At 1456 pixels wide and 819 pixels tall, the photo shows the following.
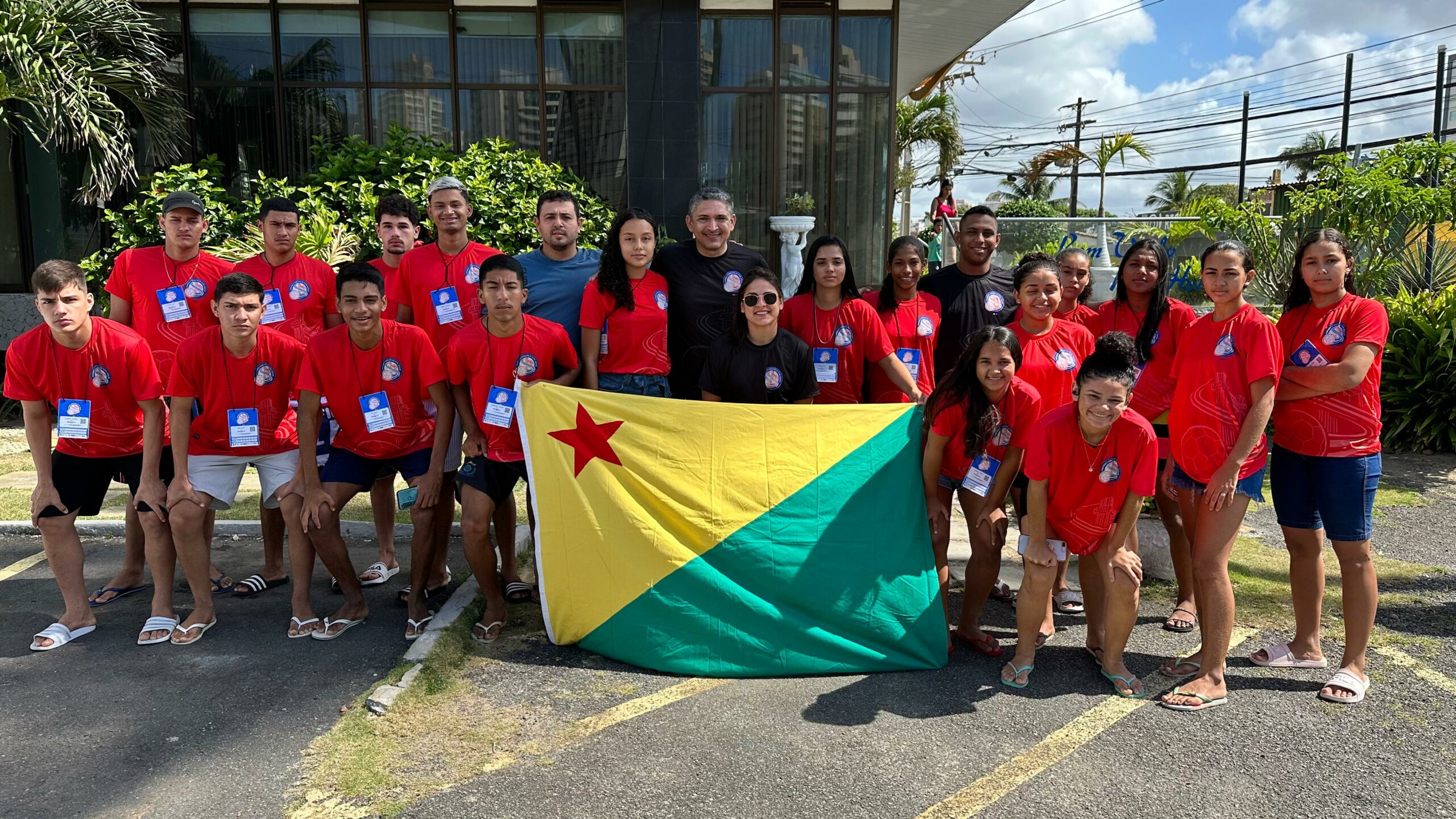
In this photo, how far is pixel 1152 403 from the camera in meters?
4.88

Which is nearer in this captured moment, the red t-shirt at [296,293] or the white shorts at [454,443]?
the white shorts at [454,443]

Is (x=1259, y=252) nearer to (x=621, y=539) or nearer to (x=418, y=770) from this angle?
(x=621, y=539)

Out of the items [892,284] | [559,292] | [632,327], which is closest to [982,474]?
[892,284]

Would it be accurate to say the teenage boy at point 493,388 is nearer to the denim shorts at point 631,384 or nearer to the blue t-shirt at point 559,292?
the denim shorts at point 631,384

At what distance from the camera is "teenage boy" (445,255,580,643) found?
4660 mm

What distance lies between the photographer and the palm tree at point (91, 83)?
30.1ft

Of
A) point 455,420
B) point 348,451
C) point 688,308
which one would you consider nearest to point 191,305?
point 348,451

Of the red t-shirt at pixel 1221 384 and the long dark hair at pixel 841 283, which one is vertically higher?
the long dark hair at pixel 841 283

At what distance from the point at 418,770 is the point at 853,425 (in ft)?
7.94

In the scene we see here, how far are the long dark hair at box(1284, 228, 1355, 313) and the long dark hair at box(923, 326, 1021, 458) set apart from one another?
4.08ft

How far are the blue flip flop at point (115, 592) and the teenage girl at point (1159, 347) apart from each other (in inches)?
222

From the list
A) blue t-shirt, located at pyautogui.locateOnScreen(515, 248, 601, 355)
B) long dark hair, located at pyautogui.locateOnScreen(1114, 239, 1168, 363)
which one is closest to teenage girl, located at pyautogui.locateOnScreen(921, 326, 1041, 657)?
long dark hair, located at pyautogui.locateOnScreen(1114, 239, 1168, 363)

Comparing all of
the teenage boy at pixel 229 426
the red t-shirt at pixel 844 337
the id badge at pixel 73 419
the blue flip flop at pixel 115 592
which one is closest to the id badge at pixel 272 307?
the teenage boy at pixel 229 426

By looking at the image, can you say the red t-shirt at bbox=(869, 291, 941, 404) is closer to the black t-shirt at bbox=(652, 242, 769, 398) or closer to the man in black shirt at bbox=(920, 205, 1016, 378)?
the man in black shirt at bbox=(920, 205, 1016, 378)
